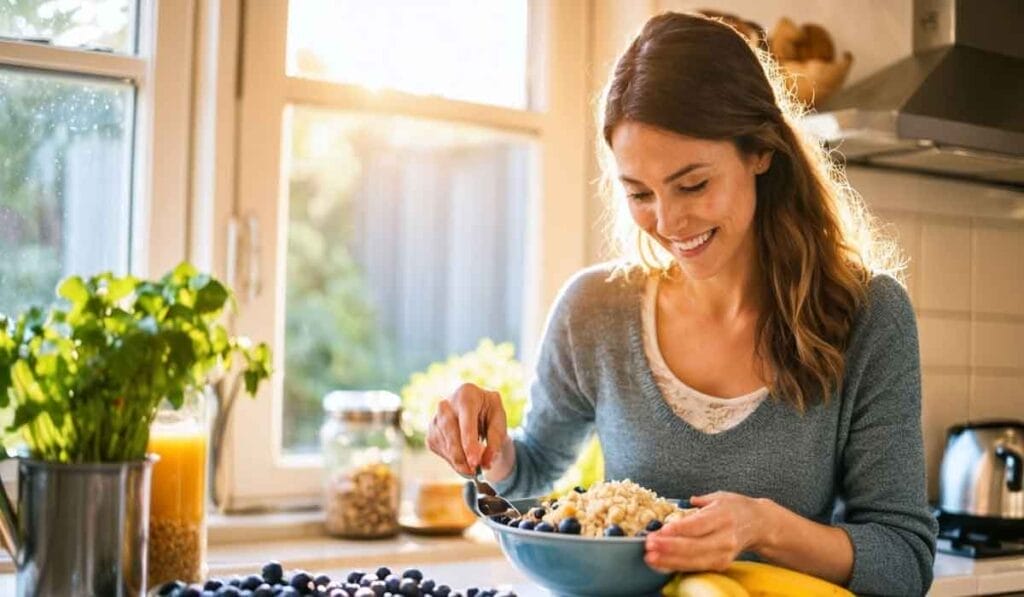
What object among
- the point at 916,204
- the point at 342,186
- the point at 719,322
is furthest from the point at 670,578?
the point at 342,186

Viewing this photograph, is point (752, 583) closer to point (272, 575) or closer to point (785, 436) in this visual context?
point (785, 436)

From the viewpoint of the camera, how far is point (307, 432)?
2.63m

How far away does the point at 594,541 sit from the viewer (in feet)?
3.69

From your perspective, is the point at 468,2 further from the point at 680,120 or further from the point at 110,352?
the point at 110,352

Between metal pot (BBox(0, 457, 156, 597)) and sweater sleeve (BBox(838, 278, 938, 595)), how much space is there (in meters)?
0.89

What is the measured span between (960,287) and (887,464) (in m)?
1.28

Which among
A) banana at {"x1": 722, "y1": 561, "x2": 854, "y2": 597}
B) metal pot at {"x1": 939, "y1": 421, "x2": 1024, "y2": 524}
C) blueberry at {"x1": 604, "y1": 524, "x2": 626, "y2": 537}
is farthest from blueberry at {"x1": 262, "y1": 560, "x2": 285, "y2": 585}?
metal pot at {"x1": 939, "y1": 421, "x2": 1024, "y2": 524}

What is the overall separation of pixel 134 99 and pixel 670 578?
1.39 m

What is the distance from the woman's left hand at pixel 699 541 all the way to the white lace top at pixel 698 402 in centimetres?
35

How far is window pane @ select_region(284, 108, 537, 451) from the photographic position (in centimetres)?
441

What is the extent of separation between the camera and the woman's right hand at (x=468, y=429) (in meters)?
1.44

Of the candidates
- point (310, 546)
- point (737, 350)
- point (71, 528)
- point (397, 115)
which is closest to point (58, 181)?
point (397, 115)

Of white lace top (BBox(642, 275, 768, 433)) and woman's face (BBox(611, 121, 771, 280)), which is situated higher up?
woman's face (BBox(611, 121, 771, 280))

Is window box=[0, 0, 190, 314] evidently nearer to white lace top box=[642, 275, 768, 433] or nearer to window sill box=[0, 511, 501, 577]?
window sill box=[0, 511, 501, 577]
